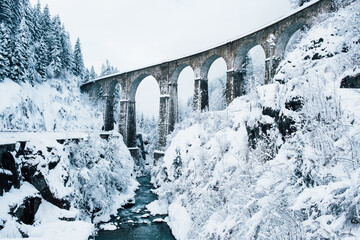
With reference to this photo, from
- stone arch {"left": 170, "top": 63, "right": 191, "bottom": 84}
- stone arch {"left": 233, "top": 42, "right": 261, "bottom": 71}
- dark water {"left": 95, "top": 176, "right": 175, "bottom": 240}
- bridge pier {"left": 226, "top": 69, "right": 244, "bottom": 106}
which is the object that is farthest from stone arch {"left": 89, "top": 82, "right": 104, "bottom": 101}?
A: dark water {"left": 95, "top": 176, "right": 175, "bottom": 240}

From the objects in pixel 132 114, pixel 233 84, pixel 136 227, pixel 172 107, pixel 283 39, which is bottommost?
pixel 136 227

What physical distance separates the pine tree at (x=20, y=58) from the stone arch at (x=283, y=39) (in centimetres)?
2721

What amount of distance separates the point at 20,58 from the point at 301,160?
30278mm

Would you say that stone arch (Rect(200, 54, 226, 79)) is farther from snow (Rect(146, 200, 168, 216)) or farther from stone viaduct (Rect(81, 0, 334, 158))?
snow (Rect(146, 200, 168, 216))

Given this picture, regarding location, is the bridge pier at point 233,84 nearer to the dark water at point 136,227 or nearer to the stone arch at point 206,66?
the stone arch at point 206,66

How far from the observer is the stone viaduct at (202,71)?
16.8 meters

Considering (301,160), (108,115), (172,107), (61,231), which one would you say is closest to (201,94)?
(172,107)

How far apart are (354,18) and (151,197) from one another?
18769 mm

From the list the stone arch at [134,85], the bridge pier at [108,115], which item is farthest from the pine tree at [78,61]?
the stone arch at [134,85]

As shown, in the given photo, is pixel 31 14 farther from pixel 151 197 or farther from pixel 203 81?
pixel 151 197

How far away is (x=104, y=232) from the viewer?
1280cm

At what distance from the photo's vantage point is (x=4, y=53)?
75.9ft

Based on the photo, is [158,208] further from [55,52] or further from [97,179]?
[55,52]

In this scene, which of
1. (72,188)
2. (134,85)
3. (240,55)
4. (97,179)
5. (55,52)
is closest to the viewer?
(72,188)
